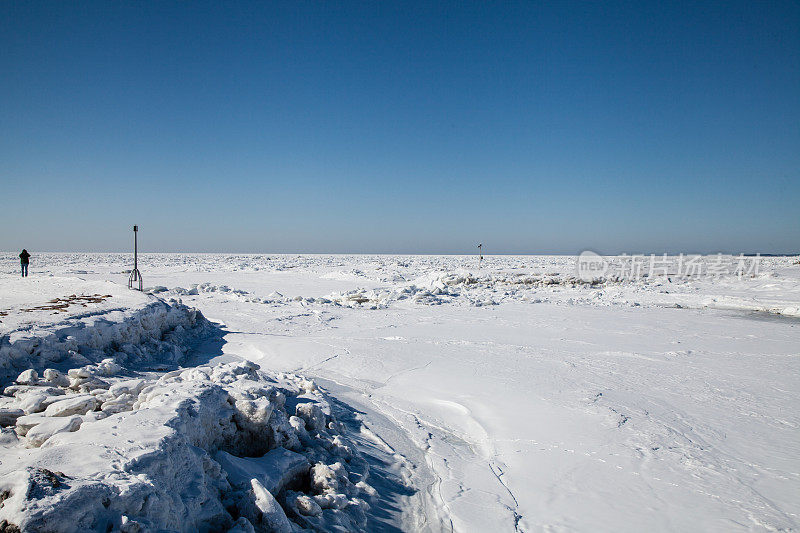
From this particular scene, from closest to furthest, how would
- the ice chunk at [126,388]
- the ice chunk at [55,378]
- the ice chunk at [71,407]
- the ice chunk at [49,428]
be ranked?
the ice chunk at [49,428], the ice chunk at [71,407], the ice chunk at [126,388], the ice chunk at [55,378]

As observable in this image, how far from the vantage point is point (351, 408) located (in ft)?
17.1

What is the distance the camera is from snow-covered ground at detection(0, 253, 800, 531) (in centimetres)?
253

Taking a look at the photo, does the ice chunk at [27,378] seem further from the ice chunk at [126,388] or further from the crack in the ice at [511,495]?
the crack in the ice at [511,495]

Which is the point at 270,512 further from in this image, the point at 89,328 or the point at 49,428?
the point at 89,328

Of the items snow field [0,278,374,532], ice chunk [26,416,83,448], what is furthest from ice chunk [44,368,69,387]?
ice chunk [26,416,83,448]

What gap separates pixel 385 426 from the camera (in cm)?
482

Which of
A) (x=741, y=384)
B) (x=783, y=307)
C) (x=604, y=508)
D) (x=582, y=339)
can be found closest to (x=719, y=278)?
(x=783, y=307)

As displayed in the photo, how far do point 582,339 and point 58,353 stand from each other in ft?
30.6

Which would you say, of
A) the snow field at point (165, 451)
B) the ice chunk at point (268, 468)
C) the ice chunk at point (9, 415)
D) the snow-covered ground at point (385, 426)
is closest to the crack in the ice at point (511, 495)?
the snow-covered ground at point (385, 426)

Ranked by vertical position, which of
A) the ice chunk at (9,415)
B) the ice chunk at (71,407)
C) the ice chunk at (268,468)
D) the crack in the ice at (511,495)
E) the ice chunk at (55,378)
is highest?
the ice chunk at (71,407)

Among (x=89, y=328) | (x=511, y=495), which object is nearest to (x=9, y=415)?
(x=89, y=328)

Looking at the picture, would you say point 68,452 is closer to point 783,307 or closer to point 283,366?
point 283,366

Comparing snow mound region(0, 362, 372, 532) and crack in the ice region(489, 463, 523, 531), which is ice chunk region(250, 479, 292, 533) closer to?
snow mound region(0, 362, 372, 532)

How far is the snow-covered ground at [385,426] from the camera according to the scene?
2527mm
